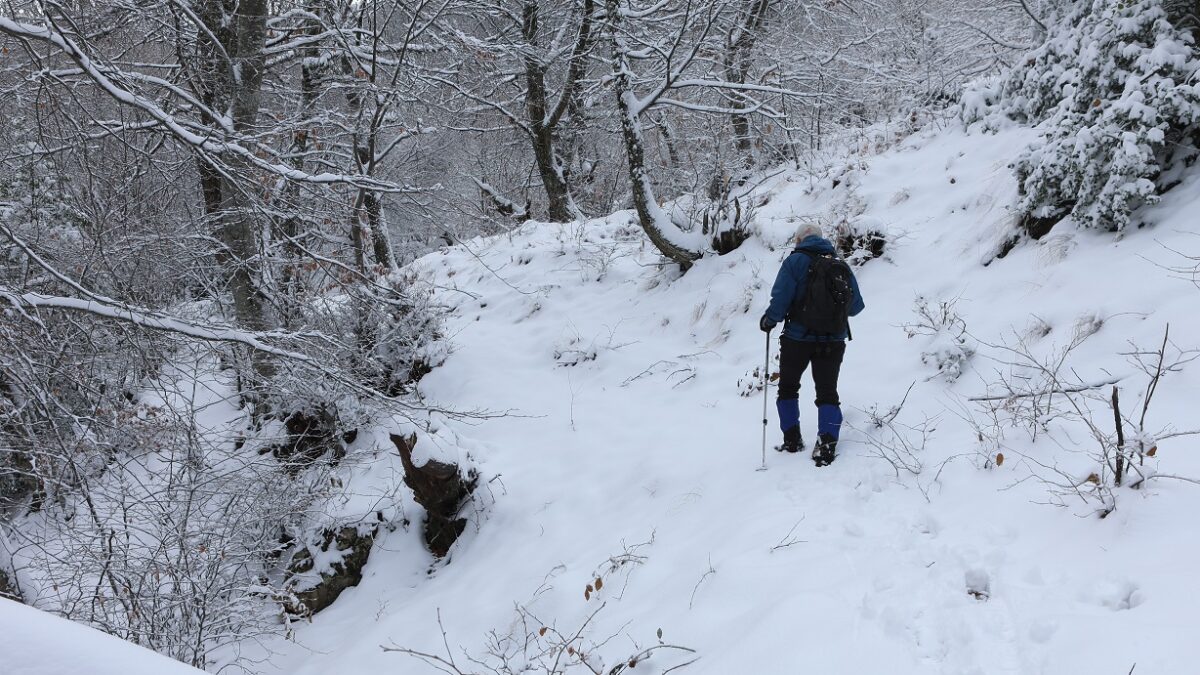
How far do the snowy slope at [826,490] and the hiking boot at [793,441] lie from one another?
0.53ft

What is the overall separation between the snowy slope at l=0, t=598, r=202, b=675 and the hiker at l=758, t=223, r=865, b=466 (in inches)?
178

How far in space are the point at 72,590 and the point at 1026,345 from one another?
7485mm

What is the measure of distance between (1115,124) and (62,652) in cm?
728

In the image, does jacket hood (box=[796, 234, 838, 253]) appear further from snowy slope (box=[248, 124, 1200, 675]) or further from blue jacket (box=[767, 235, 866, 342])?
snowy slope (box=[248, 124, 1200, 675])

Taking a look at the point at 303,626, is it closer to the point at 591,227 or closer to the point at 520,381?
the point at 520,381

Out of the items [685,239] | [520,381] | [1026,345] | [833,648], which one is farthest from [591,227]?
[833,648]

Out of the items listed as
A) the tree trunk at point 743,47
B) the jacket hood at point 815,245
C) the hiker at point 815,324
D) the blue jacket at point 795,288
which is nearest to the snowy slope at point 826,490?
the hiker at point 815,324

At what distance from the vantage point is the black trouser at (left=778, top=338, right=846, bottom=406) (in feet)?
16.8

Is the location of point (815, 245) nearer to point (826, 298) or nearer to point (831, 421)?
point (826, 298)

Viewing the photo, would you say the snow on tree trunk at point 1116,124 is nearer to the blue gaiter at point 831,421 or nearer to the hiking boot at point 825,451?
the blue gaiter at point 831,421

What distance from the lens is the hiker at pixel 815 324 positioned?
16.5 feet

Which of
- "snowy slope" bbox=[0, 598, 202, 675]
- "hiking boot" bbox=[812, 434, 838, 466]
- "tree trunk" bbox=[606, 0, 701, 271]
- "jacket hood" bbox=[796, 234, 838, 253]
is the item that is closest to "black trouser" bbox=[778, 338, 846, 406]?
"hiking boot" bbox=[812, 434, 838, 466]

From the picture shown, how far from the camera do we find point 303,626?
229 inches

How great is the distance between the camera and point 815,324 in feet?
16.6
